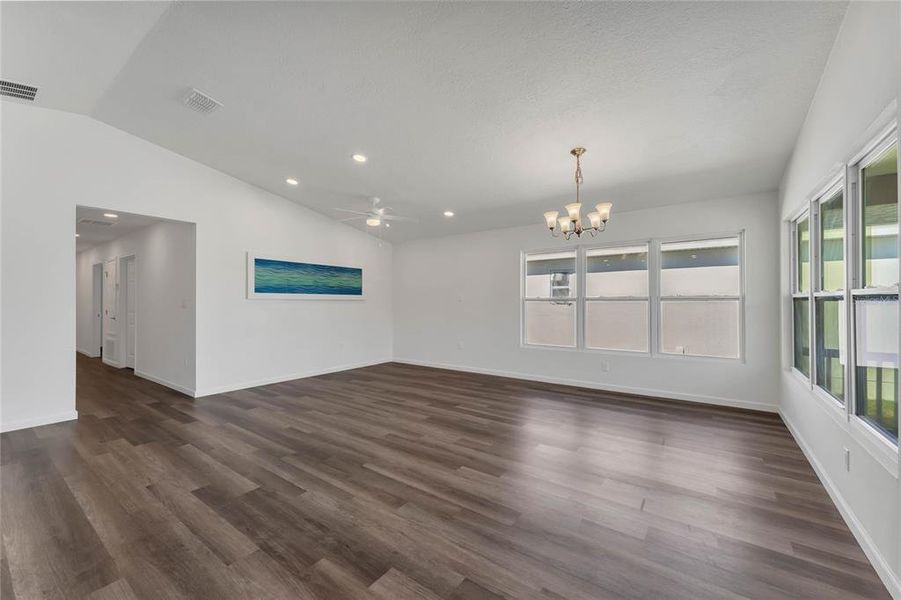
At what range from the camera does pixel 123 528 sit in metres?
2.12

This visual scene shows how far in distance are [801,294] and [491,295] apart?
4130 mm

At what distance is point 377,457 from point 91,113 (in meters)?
5.08

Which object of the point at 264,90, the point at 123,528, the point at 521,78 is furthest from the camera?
the point at 264,90

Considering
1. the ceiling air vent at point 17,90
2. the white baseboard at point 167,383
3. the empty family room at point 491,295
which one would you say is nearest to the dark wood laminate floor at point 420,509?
the empty family room at point 491,295

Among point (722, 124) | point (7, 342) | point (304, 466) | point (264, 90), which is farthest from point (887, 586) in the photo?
point (7, 342)

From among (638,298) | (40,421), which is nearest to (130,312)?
(40,421)

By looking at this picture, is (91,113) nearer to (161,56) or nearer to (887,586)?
Result: (161,56)

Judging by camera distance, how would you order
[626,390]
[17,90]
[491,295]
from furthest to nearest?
[491,295], [626,390], [17,90]

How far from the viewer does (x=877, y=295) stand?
200 cm

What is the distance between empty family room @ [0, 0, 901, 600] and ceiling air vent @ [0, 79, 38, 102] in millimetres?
30

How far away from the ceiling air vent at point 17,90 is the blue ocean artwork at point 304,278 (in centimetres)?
274

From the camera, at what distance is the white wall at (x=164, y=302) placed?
5.12 meters

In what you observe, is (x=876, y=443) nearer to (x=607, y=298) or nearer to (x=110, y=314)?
(x=607, y=298)

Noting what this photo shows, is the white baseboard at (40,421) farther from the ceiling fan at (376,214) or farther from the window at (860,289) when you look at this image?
the window at (860,289)
